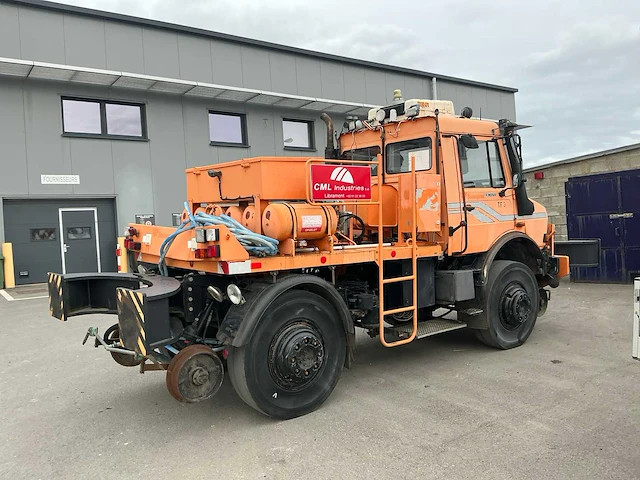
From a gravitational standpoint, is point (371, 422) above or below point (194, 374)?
below

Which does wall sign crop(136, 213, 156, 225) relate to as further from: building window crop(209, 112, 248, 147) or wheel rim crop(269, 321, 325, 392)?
wheel rim crop(269, 321, 325, 392)

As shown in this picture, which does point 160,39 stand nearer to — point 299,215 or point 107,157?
point 107,157

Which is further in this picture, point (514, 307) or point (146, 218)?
point (146, 218)

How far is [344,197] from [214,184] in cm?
135

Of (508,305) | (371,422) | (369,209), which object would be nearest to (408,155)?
(369,209)

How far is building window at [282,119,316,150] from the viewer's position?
17.4 m

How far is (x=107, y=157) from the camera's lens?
14.0 meters

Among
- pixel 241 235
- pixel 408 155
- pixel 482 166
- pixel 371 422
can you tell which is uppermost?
pixel 408 155

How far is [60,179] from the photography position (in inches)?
527

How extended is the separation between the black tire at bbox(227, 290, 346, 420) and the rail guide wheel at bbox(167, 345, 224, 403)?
0.63ft

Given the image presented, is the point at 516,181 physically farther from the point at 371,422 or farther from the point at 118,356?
the point at 118,356

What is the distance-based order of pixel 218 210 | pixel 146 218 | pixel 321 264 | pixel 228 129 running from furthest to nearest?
pixel 228 129, pixel 146 218, pixel 218 210, pixel 321 264

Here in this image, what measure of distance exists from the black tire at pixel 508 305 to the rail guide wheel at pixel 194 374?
331 cm

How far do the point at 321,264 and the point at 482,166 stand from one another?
274 centimetres
